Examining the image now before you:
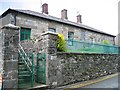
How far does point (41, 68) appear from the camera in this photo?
855cm

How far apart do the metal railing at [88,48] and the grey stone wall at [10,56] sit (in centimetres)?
434

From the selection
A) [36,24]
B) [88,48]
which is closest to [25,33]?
[36,24]

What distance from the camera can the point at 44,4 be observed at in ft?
69.5

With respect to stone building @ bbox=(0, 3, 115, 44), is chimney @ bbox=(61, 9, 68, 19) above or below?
above

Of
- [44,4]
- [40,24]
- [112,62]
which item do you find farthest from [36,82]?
[44,4]

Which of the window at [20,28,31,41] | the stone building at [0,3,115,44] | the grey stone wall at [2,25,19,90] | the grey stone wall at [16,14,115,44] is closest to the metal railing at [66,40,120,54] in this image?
the stone building at [0,3,115,44]

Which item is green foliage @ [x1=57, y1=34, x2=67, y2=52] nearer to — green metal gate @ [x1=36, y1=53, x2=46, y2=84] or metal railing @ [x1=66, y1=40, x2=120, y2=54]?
metal railing @ [x1=66, y1=40, x2=120, y2=54]

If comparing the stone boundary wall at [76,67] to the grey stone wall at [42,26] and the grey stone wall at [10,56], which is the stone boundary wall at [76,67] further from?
the grey stone wall at [42,26]

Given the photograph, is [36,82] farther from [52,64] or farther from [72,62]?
[72,62]

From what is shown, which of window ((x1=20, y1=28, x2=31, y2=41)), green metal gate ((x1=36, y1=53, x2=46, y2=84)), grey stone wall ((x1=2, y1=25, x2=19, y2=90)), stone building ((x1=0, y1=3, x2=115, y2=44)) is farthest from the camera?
window ((x1=20, y1=28, x2=31, y2=41))

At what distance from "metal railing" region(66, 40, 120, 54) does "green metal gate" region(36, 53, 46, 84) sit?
234cm

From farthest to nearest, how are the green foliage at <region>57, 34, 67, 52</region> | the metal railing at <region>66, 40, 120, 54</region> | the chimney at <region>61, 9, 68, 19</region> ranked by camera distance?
1. the chimney at <region>61, 9, 68, 19</region>
2. the metal railing at <region>66, 40, 120, 54</region>
3. the green foliage at <region>57, 34, 67, 52</region>

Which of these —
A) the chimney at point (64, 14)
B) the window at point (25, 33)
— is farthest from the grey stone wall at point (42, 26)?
the chimney at point (64, 14)

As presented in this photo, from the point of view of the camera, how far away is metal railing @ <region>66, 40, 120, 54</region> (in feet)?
35.8
